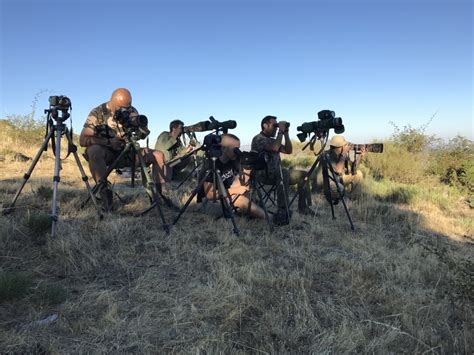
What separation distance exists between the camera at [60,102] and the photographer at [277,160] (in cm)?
244

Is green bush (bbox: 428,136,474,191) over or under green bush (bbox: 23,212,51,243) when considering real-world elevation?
over

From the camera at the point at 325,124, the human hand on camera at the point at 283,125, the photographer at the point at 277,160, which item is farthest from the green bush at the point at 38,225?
the camera at the point at 325,124

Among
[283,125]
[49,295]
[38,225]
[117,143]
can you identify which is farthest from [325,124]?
[49,295]

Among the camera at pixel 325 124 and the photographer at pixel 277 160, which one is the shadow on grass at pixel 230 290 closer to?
the photographer at pixel 277 160

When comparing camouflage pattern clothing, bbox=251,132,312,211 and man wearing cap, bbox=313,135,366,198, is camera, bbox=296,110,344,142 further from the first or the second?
man wearing cap, bbox=313,135,366,198

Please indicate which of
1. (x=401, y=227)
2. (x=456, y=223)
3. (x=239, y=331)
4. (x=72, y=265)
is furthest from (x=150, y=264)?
(x=456, y=223)

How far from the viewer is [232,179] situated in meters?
4.77

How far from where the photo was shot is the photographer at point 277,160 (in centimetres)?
482

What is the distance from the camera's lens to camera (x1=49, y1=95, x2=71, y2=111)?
3.78 metres

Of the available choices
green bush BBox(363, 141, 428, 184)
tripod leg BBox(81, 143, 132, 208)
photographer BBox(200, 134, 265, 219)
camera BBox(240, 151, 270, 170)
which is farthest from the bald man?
green bush BBox(363, 141, 428, 184)

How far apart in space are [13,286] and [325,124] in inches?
137

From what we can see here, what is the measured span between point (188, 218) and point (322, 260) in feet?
5.95

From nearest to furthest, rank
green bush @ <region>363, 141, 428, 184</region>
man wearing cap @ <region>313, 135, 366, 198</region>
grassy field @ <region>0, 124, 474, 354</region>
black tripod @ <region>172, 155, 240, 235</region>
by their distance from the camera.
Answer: grassy field @ <region>0, 124, 474, 354</region>
black tripod @ <region>172, 155, 240, 235</region>
man wearing cap @ <region>313, 135, 366, 198</region>
green bush @ <region>363, 141, 428, 184</region>

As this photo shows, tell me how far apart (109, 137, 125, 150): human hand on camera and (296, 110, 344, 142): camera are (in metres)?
2.27
